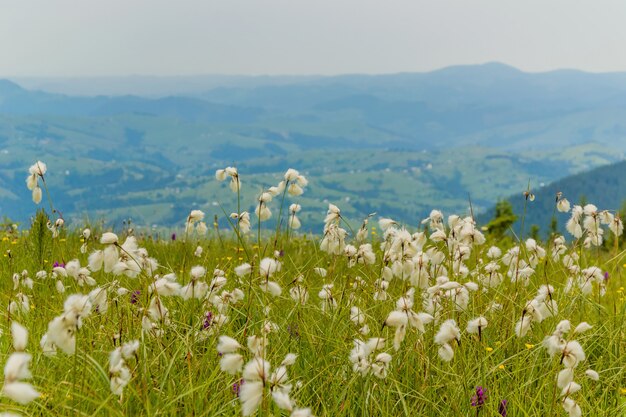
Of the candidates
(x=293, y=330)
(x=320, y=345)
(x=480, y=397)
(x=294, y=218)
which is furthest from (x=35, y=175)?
(x=480, y=397)

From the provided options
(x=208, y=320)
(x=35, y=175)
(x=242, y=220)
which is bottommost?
(x=208, y=320)

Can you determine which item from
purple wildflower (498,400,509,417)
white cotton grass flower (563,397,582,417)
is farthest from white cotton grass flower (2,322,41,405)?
purple wildflower (498,400,509,417)

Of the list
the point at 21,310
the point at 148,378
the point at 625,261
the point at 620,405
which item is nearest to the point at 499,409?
the point at 620,405

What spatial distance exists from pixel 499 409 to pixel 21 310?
13.6 ft

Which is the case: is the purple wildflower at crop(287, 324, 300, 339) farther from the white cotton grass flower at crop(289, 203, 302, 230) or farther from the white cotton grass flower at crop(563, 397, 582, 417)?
the white cotton grass flower at crop(563, 397, 582, 417)

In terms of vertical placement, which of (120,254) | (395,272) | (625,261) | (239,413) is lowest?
(625,261)

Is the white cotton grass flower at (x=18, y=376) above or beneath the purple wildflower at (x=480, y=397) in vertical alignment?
above

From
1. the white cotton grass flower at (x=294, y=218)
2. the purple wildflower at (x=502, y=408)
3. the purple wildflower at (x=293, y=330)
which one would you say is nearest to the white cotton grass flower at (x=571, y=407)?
the purple wildflower at (x=502, y=408)

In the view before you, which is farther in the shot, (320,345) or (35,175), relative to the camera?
(35,175)

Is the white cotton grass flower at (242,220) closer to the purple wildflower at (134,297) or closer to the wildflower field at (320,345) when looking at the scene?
the wildflower field at (320,345)

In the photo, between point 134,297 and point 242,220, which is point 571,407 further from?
point 134,297

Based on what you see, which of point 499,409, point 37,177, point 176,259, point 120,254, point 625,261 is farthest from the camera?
point 625,261

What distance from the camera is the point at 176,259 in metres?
10.3

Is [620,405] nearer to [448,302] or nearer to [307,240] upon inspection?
[448,302]
